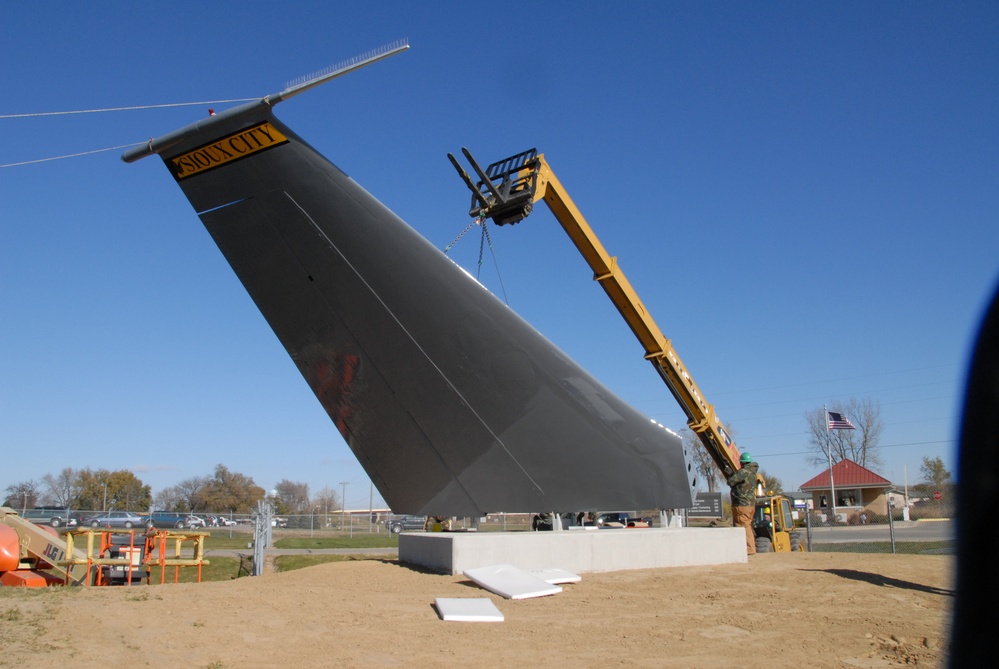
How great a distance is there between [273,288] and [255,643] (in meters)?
4.68

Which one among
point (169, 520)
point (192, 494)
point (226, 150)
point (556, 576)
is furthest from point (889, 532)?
point (192, 494)

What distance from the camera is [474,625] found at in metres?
6.11

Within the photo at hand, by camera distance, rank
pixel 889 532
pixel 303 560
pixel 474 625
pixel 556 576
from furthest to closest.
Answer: pixel 889 532 → pixel 303 560 → pixel 556 576 → pixel 474 625

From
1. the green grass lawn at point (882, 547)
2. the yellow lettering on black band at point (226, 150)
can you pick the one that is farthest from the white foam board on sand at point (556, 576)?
the green grass lawn at point (882, 547)

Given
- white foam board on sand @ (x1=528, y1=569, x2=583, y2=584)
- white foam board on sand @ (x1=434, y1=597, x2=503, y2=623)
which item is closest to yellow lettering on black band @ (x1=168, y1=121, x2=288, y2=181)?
white foam board on sand @ (x1=434, y1=597, x2=503, y2=623)

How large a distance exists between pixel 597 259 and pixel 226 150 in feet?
23.7

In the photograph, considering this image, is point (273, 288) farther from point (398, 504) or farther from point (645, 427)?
point (645, 427)

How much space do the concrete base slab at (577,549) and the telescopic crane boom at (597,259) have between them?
464 cm

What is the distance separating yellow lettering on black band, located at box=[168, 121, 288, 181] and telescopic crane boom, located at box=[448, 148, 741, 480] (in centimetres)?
302

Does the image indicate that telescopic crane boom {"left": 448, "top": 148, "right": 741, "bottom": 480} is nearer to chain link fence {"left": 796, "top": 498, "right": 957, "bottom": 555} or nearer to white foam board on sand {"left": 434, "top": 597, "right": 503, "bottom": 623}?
chain link fence {"left": 796, "top": 498, "right": 957, "bottom": 555}

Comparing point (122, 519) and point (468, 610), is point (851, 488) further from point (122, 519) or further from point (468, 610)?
point (468, 610)

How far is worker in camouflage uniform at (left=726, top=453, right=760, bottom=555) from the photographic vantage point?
47.4ft

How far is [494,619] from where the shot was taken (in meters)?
6.25

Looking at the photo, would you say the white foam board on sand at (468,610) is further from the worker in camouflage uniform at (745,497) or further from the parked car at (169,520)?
the parked car at (169,520)
